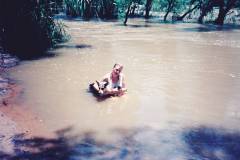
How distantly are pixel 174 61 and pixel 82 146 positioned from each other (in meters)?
10.1

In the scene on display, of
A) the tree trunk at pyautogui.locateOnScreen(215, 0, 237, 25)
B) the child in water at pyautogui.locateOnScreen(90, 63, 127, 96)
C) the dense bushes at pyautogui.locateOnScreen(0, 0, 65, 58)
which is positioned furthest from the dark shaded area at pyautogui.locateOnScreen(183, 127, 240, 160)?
the tree trunk at pyautogui.locateOnScreen(215, 0, 237, 25)

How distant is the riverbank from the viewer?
770cm

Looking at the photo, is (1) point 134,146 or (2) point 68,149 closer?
(2) point 68,149

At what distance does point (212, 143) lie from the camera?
313 inches

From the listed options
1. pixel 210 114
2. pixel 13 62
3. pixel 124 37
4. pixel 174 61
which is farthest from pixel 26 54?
pixel 210 114

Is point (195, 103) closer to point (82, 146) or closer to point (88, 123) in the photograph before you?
point (88, 123)

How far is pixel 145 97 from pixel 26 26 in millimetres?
7210

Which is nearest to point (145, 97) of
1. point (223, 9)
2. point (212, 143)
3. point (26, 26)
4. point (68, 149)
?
point (212, 143)

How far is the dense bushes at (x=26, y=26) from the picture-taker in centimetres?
1512

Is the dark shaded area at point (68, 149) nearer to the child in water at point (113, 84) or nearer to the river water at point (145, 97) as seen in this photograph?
the river water at point (145, 97)

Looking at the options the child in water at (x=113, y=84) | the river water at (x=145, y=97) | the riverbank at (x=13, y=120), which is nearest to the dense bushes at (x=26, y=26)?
the river water at (x=145, y=97)

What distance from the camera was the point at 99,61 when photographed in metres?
16.3

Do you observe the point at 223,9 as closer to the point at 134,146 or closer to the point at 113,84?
the point at 113,84

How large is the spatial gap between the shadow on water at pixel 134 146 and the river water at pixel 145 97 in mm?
23
